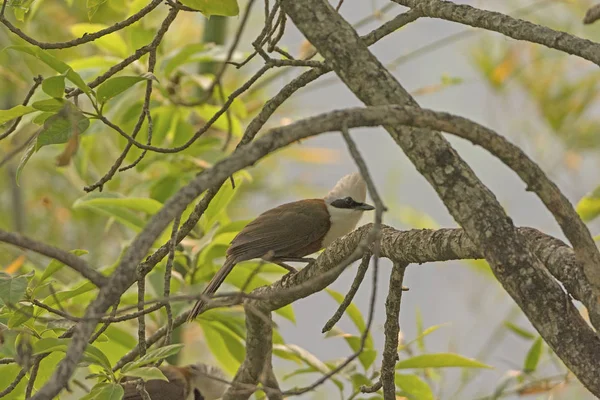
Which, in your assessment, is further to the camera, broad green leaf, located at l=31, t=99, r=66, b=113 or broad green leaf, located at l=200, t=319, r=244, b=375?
broad green leaf, located at l=200, t=319, r=244, b=375

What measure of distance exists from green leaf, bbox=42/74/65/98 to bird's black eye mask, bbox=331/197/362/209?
32.8 inches

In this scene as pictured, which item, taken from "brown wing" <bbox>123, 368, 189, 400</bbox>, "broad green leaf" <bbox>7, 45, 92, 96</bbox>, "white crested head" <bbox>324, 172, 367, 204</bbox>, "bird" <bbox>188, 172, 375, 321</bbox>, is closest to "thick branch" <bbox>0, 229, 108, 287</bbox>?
"broad green leaf" <bbox>7, 45, 92, 96</bbox>

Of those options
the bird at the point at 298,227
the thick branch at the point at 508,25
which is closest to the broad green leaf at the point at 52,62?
the thick branch at the point at 508,25

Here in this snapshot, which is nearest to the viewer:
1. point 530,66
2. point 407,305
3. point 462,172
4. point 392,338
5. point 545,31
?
Result: point 462,172

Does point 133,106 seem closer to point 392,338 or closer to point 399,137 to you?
point 392,338

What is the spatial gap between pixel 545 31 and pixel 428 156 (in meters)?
0.22

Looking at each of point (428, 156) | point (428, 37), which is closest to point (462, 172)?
point (428, 156)

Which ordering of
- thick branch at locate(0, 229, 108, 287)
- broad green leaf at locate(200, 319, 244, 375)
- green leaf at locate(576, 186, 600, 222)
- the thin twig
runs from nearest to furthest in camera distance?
thick branch at locate(0, 229, 108, 287) → the thin twig → green leaf at locate(576, 186, 600, 222) → broad green leaf at locate(200, 319, 244, 375)

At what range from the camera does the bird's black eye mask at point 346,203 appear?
1.66 metres

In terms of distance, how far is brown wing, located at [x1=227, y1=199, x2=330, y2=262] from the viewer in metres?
1.47

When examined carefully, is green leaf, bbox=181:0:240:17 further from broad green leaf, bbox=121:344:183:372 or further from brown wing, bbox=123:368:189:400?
brown wing, bbox=123:368:189:400

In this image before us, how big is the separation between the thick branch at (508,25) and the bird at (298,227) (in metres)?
0.55

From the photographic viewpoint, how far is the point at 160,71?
175 cm

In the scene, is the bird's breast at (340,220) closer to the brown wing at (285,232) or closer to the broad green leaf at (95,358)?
the brown wing at (285,232)
